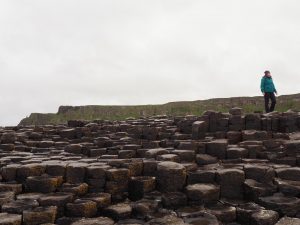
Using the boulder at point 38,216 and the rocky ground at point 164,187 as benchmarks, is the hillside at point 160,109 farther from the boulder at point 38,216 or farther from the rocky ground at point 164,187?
the boulder at point 38,216

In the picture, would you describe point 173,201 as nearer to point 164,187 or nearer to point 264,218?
point 164,187

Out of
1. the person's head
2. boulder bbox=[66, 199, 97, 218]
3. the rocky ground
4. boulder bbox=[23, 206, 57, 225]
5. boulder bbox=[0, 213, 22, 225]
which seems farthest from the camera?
the person's head

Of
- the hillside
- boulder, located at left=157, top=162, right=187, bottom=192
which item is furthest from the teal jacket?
boulder, located at left=157, top=162, right=187, bottom=192

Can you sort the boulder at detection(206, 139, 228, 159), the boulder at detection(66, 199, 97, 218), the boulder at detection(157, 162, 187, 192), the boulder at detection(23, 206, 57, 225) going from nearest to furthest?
the boulder at detection(23, 206, 57, 225)
the boulder at detection(66, 199, 97, 218)
the boulder at detection(157, 162, 187, 192)
the boulder at detection(206, 139, 228, 159)

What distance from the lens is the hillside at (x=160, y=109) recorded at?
2125 centimetres

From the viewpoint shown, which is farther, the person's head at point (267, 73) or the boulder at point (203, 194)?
the person's head at point (267, 73)

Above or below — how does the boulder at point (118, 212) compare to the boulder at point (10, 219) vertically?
below

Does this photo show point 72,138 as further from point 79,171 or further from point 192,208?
point 192,208

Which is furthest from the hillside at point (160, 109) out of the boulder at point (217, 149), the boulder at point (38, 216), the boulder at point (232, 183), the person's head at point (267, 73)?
the boulder at point (38, 216)

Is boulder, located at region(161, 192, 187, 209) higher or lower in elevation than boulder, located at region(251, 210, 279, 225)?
higher

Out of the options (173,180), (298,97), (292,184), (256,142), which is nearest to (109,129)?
(256,142)

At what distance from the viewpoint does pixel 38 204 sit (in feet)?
21.7

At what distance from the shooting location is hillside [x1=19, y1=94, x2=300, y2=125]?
21250mm

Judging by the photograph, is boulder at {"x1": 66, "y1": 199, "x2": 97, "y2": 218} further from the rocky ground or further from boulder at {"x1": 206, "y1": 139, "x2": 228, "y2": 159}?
boulder at {"x1": 206, "y1": 139, "x2": 228, "y2": 159}
